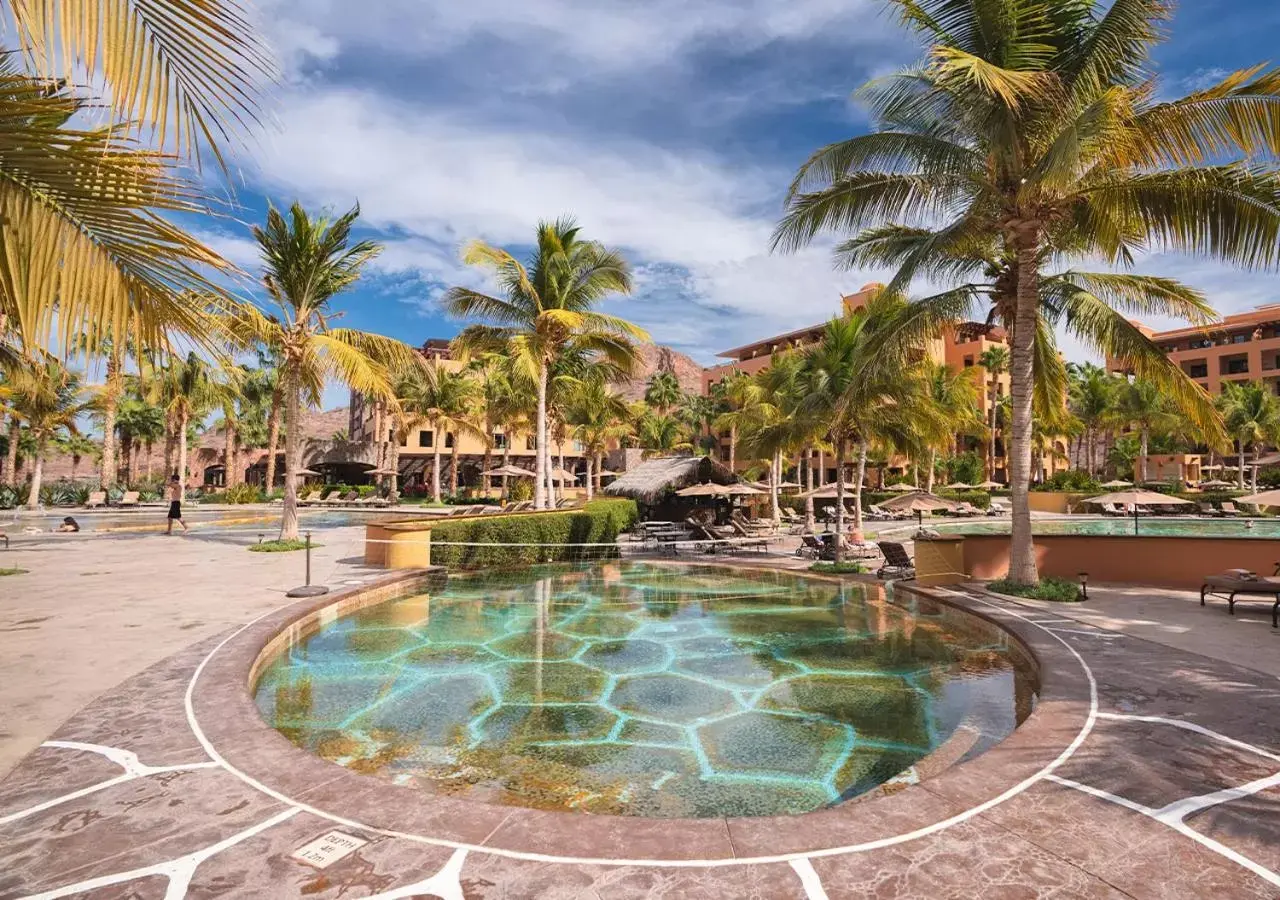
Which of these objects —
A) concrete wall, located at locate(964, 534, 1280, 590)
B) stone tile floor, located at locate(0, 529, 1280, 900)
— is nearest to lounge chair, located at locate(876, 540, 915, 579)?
concrete wall, located at locate(964, 534, 1280, 590)

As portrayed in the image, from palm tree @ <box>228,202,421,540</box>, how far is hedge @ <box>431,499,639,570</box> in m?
4.12

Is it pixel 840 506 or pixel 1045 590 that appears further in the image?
pixel 840 506

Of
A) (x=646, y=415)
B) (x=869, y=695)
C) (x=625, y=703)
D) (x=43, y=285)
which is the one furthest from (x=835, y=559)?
(x=646, y=415)

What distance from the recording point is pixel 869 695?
300 inches

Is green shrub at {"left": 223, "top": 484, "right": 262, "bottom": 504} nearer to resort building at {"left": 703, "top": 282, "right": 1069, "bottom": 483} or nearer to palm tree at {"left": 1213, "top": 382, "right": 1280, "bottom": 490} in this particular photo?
resort building at {"left": 703, "top": 282, "right": 1069, "bottom": 483}

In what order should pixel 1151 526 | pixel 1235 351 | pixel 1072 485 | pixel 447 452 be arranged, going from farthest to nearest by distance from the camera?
pixel 1235 351
pixel 447 452
pixel 1072 485
pixel 1151 526

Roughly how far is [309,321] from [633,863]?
60.6 ft

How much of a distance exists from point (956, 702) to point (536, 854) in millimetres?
5539

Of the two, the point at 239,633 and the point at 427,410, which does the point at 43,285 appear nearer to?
the point at 239,633

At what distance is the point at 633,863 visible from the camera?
11.4 ft

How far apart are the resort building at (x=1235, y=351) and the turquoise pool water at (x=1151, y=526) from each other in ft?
109

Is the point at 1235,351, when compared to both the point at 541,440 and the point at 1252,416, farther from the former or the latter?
the point at 541,440

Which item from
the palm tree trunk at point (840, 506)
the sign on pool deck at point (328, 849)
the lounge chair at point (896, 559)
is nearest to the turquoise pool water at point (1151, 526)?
the palm tree trunk at point (840, 506)

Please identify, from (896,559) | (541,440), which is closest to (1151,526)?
(896,559)
